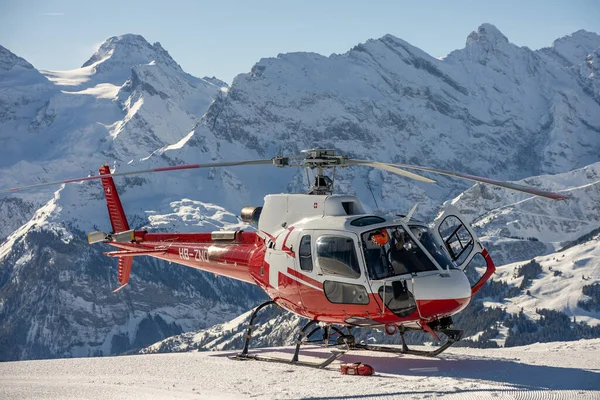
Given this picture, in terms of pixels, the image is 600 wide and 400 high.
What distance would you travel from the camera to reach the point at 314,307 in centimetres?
2322

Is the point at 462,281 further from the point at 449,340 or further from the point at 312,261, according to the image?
the point at 312,261

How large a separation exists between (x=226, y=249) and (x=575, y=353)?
1154 cm

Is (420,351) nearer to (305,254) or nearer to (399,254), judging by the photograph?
(399,254)

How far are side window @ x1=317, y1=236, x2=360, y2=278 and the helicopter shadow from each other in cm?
268

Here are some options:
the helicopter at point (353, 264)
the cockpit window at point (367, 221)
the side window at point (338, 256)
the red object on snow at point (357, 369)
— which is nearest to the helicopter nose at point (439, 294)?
the helicopter at point (353, 264)

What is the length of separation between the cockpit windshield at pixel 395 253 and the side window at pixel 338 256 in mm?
391

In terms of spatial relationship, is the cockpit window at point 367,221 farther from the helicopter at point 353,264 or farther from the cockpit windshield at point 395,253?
the cockpit windshield at point 395,253

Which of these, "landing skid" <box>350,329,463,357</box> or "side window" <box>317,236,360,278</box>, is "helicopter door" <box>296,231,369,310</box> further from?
"landing skid" <box>350,329,463,357</box>

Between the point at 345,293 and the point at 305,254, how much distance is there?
1791mm

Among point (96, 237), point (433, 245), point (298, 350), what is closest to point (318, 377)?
point (298, 350)

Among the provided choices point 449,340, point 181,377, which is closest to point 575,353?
point 449,340

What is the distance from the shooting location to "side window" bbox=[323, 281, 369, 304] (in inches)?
859

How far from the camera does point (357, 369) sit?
836 inches

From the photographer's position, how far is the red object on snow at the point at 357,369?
2111cm
